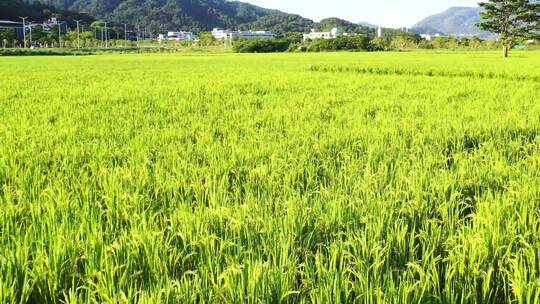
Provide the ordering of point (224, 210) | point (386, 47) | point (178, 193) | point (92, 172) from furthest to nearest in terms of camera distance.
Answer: point (386, 47) → point (92, 172) → point (178, 193) → point (224, 210)

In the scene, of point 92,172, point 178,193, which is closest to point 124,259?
point 178,193

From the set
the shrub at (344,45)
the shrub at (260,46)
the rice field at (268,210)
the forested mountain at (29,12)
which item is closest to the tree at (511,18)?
the shrub at (344,45)

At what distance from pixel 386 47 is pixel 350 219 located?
7360cm

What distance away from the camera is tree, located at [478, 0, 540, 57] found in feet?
127

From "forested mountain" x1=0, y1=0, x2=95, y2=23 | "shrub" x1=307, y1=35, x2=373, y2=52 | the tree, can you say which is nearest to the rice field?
the tree

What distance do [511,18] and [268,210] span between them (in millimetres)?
44505

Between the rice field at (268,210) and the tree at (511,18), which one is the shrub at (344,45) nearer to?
the tree at (511,18)

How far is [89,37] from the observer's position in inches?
3905

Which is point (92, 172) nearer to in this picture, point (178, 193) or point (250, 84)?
point (178, 193)

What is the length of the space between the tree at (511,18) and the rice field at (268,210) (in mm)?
37552

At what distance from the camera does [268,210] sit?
254cm

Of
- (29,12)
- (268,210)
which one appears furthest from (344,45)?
(29,12)

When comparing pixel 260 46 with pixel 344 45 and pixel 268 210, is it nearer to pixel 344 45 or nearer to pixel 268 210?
pixel 344 45

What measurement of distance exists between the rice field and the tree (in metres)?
37.6
